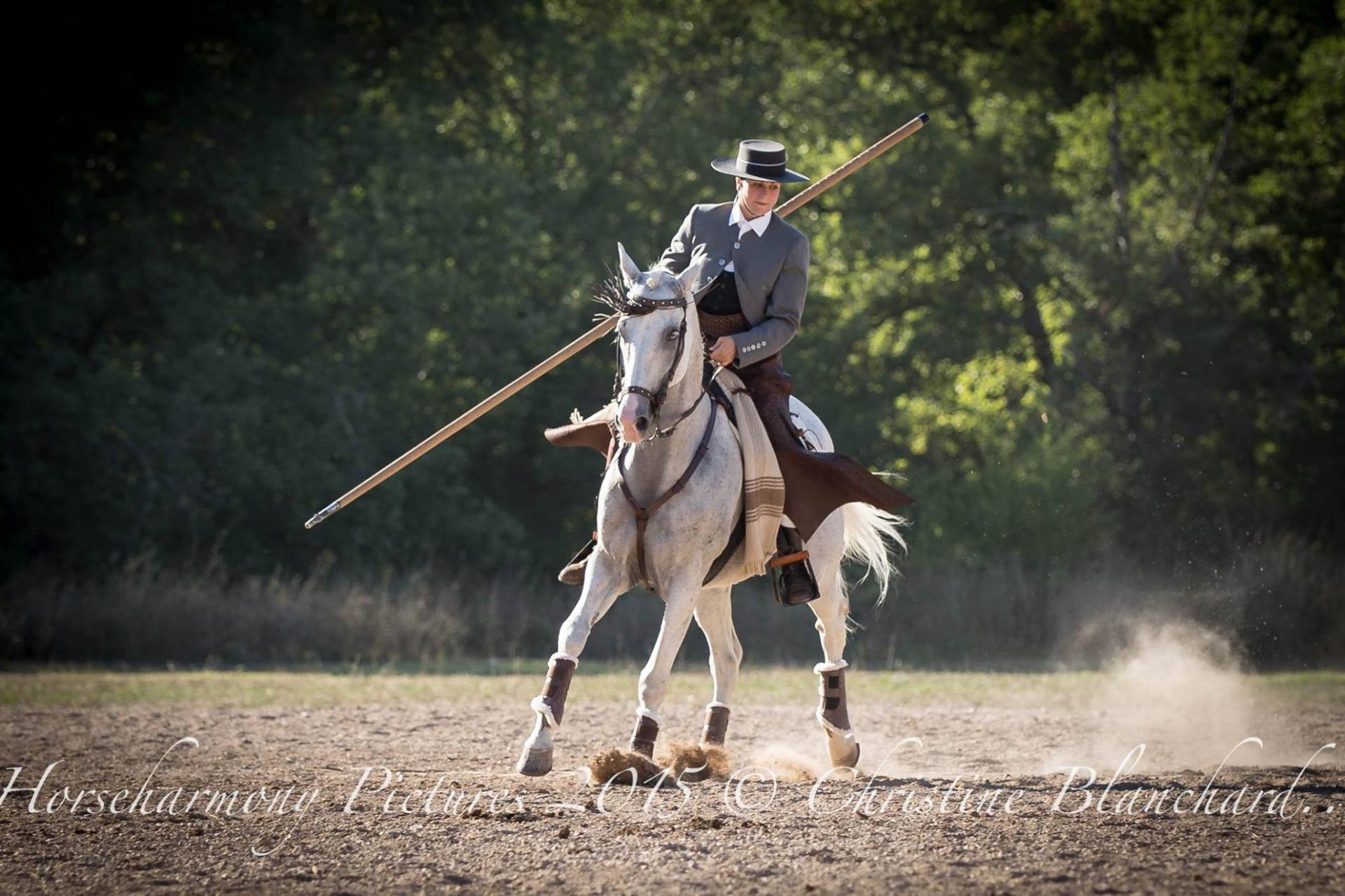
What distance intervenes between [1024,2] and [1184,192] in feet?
23.5

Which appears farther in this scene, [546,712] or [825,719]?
[825,719]

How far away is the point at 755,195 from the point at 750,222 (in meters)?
0.16

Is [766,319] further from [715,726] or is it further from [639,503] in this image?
[715,726]

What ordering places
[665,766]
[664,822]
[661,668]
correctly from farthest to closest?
[665,766] < [661,668] < [664,822]

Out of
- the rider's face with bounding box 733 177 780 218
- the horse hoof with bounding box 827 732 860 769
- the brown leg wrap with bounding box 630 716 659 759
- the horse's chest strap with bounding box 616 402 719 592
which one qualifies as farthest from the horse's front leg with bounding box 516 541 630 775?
the rider's face with bounding box 733 177 780 218

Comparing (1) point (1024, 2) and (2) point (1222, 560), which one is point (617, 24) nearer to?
(1) point (1024, 2)

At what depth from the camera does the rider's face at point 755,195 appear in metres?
9.51

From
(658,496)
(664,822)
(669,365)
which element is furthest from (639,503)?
(664,822)

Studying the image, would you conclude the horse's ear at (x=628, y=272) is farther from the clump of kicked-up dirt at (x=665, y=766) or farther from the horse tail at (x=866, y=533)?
the horse tail at (x=866, y=533)

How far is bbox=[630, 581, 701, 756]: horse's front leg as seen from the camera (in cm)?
849

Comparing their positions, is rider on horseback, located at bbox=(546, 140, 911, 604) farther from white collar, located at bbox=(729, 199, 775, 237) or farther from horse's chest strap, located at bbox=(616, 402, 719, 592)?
horse's chest strap, located at bbox=(616, 402, 719, 592)

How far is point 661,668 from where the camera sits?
335 inches

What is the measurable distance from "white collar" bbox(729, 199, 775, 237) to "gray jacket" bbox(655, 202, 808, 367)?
25 mm

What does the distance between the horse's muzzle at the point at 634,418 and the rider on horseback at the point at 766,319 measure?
4.70 feet
